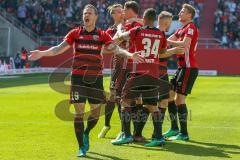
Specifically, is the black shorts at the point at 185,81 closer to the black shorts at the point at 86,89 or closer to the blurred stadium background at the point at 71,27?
the black shorts at the point at 86,89

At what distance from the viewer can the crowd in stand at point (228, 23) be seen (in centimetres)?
4131

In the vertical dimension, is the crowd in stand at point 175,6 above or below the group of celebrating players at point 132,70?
above

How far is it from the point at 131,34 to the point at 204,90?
1461cm

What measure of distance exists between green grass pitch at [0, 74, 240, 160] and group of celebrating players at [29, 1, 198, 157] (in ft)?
1.27

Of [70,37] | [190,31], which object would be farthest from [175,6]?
[70,37]

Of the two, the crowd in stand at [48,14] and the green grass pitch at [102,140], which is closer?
the green grass pitch at [102,140]

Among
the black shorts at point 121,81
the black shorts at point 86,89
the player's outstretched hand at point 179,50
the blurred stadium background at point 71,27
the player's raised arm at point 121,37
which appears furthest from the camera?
the blurred stadium background at point 71,27

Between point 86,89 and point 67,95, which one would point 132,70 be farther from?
point 67,95

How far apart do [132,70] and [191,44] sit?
4.56 ft

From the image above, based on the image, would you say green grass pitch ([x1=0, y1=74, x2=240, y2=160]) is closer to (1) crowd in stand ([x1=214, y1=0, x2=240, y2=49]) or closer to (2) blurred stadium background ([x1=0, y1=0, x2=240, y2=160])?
(2) blurred stadium background ([x1=0, y1=0, x2=240, y2=160])

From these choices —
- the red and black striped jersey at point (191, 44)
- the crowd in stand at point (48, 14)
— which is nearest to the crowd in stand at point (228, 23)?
the crowd in stand at point (48, 14)

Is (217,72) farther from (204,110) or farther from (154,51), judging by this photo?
(154,51)

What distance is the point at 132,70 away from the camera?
10992mm

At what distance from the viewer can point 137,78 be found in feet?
34.6
